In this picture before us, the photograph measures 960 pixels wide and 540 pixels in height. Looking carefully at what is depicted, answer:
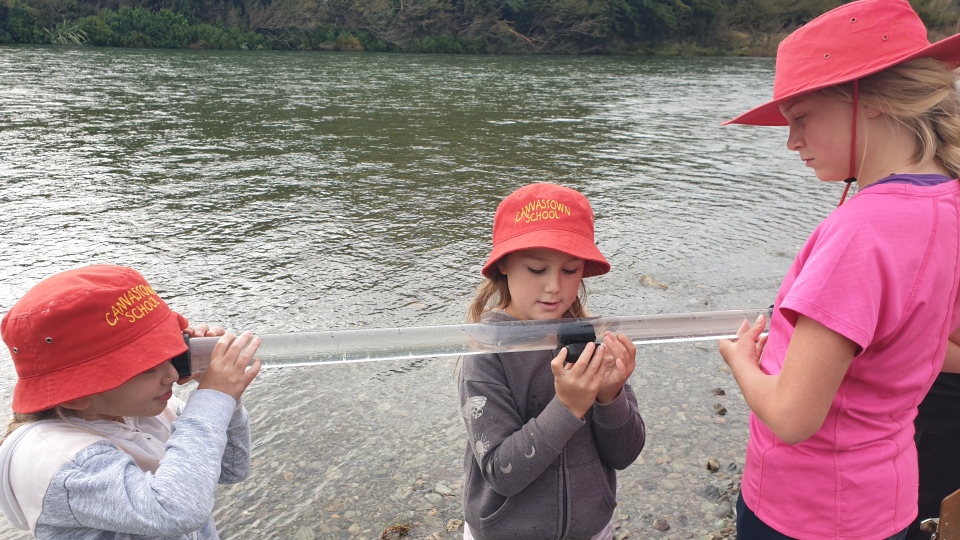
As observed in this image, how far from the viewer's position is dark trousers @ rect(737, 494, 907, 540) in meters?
1.72

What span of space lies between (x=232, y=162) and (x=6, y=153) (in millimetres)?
2850

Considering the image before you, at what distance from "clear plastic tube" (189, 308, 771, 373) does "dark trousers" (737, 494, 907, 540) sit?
496mm

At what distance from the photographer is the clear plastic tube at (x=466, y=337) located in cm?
184

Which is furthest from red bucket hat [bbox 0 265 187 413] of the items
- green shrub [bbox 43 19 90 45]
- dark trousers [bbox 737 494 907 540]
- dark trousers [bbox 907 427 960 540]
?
green shrub [bbox 43 19 90 45]

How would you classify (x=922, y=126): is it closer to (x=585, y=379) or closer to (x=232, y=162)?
(x=585, y=379)

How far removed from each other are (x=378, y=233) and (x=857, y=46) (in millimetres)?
5397

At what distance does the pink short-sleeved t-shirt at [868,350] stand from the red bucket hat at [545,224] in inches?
21.8

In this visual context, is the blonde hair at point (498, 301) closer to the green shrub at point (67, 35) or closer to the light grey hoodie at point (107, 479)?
the light grey hoodie at point (107, 479)

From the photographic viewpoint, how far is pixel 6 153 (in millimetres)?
9188

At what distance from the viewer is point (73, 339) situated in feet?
5.19

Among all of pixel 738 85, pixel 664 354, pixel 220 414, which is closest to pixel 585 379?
pixel 220 414

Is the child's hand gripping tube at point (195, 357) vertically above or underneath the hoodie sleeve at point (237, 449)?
above

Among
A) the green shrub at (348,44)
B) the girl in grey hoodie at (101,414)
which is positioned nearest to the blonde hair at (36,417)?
the girl in grey hoodie at (101,414)

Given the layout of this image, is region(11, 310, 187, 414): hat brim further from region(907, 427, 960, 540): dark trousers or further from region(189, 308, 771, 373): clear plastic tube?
region(907, 427, 960, 540): dark trousers
